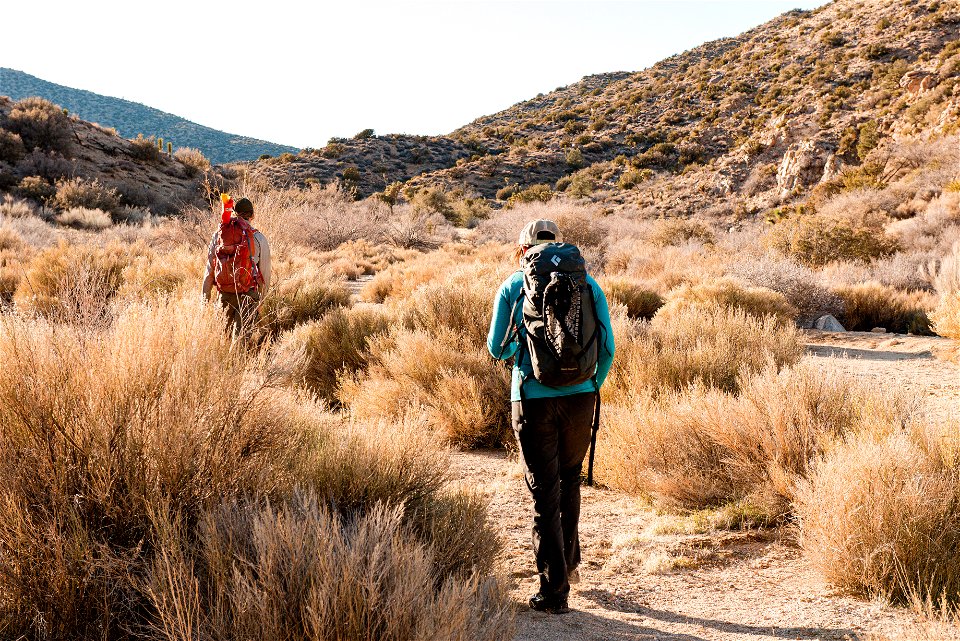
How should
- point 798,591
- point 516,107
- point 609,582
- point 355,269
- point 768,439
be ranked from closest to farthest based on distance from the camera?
1. point 798,591
2. point 609,582
3. point 768,439
4. point 355,269
5. point 516,107

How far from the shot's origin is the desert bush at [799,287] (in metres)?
13.3

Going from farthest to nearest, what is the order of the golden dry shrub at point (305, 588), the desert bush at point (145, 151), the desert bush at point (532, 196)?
the desert bush at point (532, 196)
the desert bush at point (145, 151)
the golden dry shrub at point (305, 588)

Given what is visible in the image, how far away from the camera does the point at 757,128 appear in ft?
135

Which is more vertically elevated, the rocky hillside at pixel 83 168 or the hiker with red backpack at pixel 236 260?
the rocky hillside at pixel 83 168

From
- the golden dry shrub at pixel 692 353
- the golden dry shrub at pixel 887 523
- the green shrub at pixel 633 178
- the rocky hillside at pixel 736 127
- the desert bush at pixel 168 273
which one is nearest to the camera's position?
the golden dry shrub at pixel 887 523

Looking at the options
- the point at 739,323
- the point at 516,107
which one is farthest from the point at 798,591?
the point at 516,107

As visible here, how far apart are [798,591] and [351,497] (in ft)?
8.57

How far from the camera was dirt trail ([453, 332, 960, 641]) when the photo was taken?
3502 millimetres

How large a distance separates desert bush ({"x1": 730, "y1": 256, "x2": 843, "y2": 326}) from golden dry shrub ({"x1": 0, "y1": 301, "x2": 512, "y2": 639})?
11627 mm

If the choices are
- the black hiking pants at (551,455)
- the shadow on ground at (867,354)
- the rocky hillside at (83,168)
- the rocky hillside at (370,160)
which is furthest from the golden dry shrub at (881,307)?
the rocky hillside at (370,160)

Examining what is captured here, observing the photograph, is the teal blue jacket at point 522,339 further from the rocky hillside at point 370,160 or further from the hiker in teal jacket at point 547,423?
the rocky hillside at point 370,160

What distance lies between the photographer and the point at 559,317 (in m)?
3.41

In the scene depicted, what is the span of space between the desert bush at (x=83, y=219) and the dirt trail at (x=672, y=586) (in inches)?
891

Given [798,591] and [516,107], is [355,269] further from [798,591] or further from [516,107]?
[516,107]
